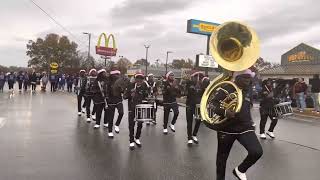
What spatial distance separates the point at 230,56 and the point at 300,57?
158 feet

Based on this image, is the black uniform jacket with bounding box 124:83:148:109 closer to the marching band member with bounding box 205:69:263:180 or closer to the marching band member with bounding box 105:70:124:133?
the marching band member with bounding box 105:70:124:133

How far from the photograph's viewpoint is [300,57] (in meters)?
52.1

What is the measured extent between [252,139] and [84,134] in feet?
20.1

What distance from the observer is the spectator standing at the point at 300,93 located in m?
20.8

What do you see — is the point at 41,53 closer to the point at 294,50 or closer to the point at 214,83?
the point at 294,50

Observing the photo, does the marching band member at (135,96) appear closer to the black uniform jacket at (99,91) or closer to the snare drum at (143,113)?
the snare drum at (143,113)

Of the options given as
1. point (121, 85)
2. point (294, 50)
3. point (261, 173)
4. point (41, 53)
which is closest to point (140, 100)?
point (121, 85)

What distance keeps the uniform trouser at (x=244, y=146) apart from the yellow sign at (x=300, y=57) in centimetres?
4645

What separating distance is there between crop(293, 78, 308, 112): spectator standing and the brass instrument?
1511 cm

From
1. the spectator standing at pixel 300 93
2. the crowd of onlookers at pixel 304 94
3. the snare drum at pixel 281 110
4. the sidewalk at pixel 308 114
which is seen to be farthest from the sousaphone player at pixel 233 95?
the spectator standing at pixel 300 93

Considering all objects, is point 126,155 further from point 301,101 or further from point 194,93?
point 301,101

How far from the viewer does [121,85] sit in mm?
10867

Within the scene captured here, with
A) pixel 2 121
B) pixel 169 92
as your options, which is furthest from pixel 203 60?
pixel 169 92

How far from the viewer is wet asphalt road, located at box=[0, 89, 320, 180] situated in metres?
7.20
